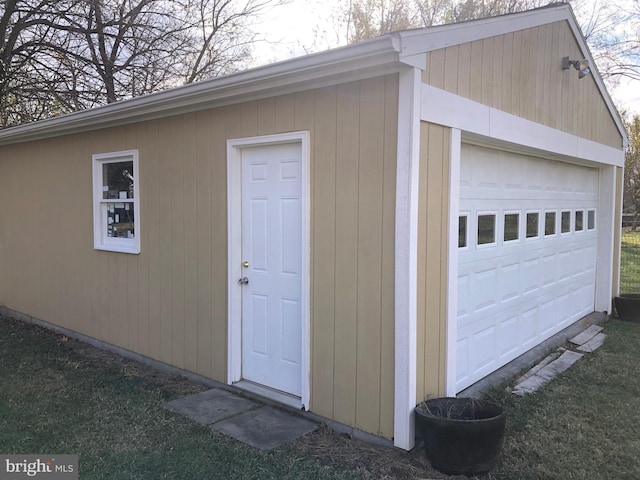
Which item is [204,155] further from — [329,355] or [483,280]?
[483,280]

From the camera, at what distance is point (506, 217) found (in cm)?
509

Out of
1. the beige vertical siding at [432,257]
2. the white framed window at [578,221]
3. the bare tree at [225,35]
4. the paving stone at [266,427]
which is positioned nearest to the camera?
the beige vertical siding at [432,257]

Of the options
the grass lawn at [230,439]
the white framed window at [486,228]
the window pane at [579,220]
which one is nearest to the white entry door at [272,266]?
the grass lawn at [230,439]

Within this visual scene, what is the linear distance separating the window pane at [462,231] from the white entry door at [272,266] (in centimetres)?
130

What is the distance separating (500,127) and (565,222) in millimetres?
2677

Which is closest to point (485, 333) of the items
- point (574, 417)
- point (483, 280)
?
point (483, 280)

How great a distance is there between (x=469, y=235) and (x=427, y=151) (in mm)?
1152

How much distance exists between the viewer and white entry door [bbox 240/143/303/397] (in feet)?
13.9

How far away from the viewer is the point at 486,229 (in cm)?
472

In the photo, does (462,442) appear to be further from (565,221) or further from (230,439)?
(565,221)

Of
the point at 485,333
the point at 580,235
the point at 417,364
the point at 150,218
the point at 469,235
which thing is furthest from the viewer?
the point at 580,235

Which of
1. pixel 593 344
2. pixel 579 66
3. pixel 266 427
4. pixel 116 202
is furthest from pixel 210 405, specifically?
pixel 579 66

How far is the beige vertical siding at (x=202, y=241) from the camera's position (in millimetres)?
3619

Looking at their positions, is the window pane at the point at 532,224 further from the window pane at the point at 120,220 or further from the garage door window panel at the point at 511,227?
the window pane at the point at 120,220
